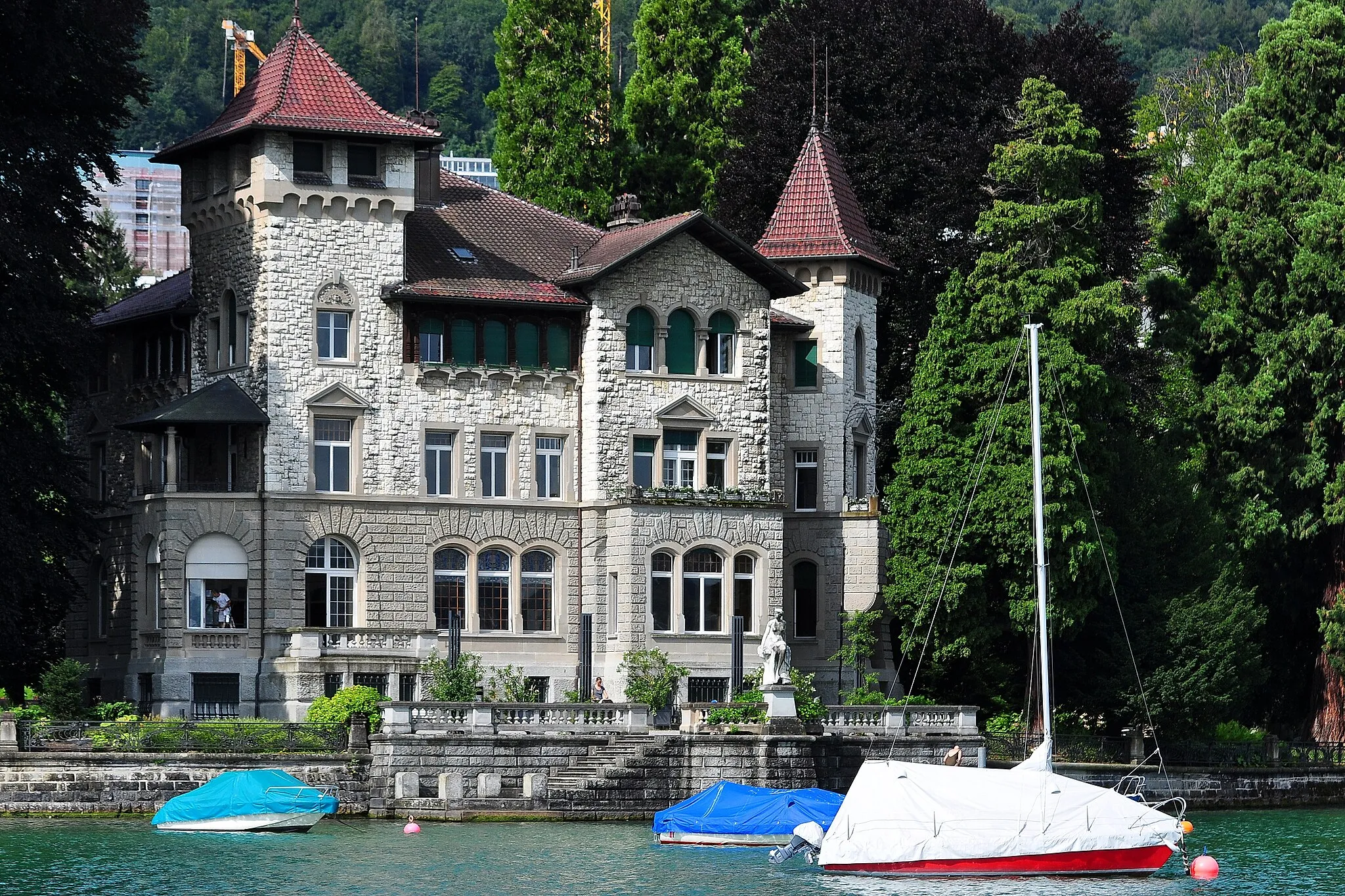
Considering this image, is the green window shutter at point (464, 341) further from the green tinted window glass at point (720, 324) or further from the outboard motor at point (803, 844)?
the outboard motor at point (803, 844)

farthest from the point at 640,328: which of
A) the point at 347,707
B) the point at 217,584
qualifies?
the point at 347,707

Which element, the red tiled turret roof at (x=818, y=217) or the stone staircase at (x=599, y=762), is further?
the red tiled turret roof at (x=818, y=217)

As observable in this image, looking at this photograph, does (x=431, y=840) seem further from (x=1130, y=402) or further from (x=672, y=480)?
(x=1130, y=402)

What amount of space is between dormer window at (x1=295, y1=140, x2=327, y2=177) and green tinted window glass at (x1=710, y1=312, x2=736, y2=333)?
462 inches

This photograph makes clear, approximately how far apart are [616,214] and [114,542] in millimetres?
18305

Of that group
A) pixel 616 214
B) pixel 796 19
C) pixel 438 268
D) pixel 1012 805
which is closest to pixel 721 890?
pixel 1012 805

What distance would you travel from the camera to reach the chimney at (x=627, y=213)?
75000mm

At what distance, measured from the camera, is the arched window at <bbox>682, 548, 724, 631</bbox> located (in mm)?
68625

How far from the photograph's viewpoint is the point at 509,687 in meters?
66.2

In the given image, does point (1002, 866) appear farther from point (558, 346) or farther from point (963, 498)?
point (558, 346)

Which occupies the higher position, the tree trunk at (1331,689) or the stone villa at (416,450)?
the stone villa at (416,450)

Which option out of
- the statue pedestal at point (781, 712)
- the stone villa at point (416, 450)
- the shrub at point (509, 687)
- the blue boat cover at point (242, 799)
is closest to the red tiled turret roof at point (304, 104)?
the stone villa at point (416, 450)

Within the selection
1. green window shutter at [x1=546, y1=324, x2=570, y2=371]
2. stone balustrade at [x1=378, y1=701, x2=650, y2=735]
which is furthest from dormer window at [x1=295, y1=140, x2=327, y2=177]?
stone balustrade at [x1=378, y1=701, x2=650, y2=735]

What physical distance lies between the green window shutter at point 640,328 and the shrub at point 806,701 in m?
10.5
